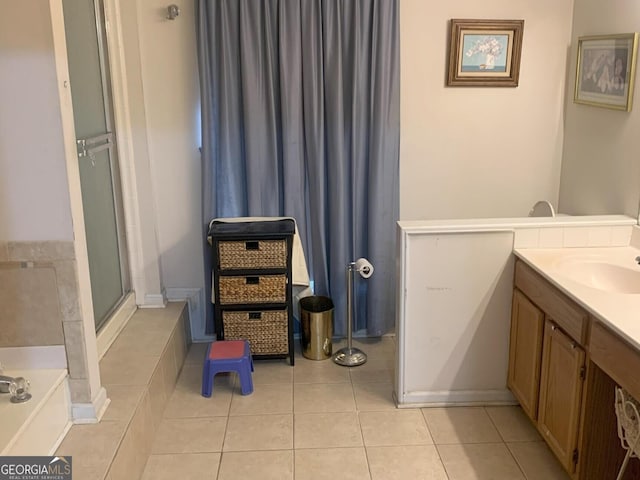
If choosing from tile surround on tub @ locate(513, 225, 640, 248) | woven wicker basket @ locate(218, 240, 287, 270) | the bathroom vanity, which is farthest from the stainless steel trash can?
tile surround on tub @ locate(513, 225, 640, 248)

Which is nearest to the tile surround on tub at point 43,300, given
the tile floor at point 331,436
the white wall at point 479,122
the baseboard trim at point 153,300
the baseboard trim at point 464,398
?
the tile floor at point 331,436

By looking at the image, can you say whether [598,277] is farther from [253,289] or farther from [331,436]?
[253,289]

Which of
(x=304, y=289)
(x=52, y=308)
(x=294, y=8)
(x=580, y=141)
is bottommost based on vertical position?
(x=304, y=289)

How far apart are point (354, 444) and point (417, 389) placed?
47cm

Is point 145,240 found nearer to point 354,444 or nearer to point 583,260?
point 354,444

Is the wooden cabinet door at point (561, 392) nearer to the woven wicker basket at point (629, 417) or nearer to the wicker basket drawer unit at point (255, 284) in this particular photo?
the woven wicker basket at point (629, 417)

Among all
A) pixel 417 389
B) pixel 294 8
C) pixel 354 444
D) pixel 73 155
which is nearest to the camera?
pixel 73 155

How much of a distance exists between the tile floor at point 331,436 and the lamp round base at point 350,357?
0.13 meters

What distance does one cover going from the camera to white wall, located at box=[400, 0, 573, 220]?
146 inches

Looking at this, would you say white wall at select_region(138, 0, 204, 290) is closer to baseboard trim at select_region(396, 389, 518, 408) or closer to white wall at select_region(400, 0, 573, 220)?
white wall at select_region(400, 0, 573, 220)

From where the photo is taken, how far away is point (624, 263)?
9.03ft

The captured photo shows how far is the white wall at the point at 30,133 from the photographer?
7.43 ft

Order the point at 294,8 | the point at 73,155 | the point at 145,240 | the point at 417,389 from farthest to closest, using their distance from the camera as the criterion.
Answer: the point at 145,240 < the point at 294,8 < the point at 417,389 < the point at 73,155

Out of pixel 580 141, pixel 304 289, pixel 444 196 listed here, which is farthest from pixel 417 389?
pixel 580 141
